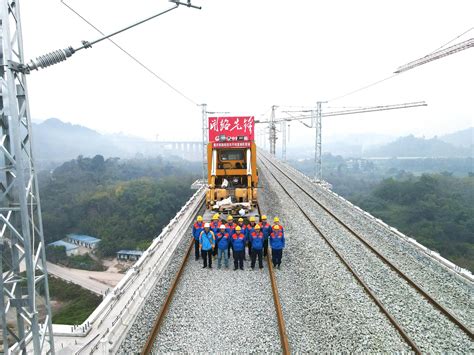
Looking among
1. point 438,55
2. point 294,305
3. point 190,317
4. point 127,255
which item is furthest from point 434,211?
point 190,317

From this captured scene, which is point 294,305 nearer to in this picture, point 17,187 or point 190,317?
point 190,317

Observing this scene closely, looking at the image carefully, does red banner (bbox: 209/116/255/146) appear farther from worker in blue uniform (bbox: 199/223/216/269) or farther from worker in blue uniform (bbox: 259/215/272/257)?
worker in blue uniform (bbox: 199/223/216/269)

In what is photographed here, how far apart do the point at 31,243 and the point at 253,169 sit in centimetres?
1052

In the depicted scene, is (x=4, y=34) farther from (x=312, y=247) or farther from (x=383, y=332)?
(x=312, y=247)

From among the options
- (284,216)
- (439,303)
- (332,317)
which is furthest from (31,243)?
(284,216)

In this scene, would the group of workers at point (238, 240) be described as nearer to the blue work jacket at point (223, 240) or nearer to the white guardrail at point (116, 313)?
the blue work jacket at point (223, 240)

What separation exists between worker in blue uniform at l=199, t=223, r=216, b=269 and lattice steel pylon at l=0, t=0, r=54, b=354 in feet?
15.9

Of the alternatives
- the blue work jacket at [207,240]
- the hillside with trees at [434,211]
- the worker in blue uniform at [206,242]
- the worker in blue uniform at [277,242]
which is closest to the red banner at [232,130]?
the worker in blue uniform at [206,242]

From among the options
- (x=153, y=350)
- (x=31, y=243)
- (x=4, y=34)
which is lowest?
(x=153, y=350)

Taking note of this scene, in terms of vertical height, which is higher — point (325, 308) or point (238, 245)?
point (238, 245)

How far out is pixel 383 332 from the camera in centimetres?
643

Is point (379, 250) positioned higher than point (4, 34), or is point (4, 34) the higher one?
point (4, 34)

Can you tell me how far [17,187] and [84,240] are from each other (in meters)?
63.1

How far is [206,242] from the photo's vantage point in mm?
9234
